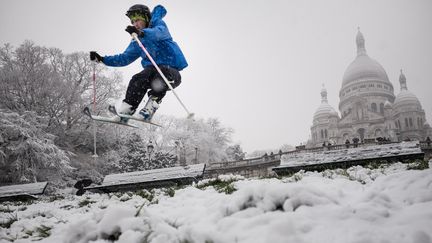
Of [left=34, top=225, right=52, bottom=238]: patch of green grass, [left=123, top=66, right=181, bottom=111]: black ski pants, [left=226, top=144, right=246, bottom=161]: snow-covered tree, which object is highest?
[left=226, top=144, right=246, bottom=161]: snow-covered tree

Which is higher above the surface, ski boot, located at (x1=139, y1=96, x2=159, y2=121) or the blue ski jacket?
the blue ski jacket

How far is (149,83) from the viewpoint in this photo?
5949mm

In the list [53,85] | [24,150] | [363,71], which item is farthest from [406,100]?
[24,150]

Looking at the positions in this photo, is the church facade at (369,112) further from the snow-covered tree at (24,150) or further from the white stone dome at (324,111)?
the snow-covered tree at (24,150)

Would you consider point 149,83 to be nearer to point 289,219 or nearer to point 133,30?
point 133,30

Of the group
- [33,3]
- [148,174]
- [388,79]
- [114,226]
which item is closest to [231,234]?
[114,226]

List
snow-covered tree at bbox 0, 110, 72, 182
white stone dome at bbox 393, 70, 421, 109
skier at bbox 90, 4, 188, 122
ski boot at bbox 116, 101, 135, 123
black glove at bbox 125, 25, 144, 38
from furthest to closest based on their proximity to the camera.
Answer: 1. white stone dome at bbox 393, 70, 421, 109
2. snow-covered tree at bbox 0, 110, 72, 182
3. ski boot at bbox 116, 101, 135, 123
4. skier at bbox 90, 4, 188, 122
5. black glove at bbox 125, 25, 144, 38

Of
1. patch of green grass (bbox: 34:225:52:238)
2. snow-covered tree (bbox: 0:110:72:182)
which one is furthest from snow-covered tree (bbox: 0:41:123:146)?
patch of green grass (bbox: 34:225:52:238)

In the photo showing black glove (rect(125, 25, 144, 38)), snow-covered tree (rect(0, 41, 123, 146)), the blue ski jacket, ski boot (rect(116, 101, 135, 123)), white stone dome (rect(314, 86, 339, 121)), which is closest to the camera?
black glove (rect(125, 25, 144, 38))

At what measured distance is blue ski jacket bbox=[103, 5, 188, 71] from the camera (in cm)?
549

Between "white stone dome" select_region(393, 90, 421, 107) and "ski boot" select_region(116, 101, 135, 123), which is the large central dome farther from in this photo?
"ski boot" select_region(116, 101, 135, 123)

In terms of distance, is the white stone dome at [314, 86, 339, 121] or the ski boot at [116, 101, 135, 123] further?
the white stone dome at [314, 86, 339, 121]

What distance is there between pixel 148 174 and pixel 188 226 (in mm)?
6470

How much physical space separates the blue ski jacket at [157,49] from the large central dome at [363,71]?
90007 millimetres
